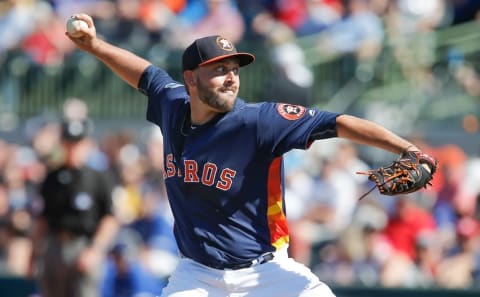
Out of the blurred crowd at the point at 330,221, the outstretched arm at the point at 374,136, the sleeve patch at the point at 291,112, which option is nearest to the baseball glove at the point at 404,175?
the outstretched arm at the point at 374,136

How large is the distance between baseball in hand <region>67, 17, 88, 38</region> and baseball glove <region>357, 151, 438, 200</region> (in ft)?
6.72

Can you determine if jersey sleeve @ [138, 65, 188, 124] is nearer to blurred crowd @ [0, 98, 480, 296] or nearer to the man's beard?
the man's beard

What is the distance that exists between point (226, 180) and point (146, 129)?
24.3 feet

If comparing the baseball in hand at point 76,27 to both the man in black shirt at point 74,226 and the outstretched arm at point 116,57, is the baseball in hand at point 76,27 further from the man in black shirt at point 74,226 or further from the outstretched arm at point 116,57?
the man in black shirt at point 74,226

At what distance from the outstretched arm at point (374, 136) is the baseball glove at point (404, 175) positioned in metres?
0.05

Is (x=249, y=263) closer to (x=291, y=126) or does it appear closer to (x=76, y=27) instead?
(x=291, y=126)

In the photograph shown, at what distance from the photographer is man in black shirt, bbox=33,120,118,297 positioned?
10.0 metres

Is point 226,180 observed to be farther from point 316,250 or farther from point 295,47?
point 295,47

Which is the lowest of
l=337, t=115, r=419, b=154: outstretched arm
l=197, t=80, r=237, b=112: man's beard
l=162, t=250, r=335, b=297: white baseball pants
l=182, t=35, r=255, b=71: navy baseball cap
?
l=162, t=250, r=335, b=297: white baseball pants

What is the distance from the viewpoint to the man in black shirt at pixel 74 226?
10.0 meters

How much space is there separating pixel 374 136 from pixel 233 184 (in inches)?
35.7

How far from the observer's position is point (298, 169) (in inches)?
468

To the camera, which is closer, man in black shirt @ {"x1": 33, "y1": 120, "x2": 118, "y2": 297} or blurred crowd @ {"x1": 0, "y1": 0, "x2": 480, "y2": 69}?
man in black shirt @ {"x1": 33, "y1": 120, "x2": 118, "y2": 297}

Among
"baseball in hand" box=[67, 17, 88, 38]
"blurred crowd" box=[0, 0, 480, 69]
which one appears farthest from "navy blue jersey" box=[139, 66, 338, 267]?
"blurred crowd" box=[0, 0, 480, 69]
